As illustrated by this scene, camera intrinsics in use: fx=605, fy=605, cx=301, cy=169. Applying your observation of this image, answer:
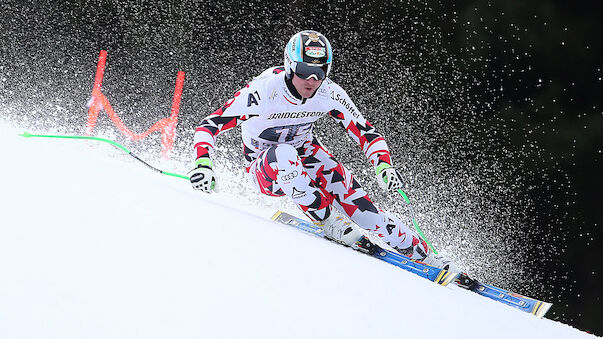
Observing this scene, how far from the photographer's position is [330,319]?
1611mm

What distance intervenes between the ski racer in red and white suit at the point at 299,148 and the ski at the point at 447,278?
10 centimetres

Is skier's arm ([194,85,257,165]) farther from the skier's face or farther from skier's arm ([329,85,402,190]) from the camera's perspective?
skier's arm ([329,85,402,190])

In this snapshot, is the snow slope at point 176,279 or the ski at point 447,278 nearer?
the snow slope at point 176,279

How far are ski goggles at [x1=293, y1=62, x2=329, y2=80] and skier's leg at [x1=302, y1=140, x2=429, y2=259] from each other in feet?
1.67

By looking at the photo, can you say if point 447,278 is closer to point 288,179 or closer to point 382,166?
point 382,166

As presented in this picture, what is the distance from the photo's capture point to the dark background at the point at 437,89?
212 inches

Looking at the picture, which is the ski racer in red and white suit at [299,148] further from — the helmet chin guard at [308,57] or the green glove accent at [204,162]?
the helmet chin guard at [308,57]

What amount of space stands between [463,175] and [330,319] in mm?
4672

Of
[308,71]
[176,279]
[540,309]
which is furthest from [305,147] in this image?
[176,279]

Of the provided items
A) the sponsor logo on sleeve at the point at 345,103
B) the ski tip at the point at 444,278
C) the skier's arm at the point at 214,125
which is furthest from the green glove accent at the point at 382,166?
the skier's arm at the point at 214,125

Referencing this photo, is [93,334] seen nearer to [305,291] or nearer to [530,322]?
[305,291]

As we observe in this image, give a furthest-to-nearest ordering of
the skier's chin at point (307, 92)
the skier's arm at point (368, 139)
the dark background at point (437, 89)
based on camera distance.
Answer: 1. the dark background at point (437, 89)
2. the skier's arm at point (368, 139)
3. the skier's chin at point (307, 92)

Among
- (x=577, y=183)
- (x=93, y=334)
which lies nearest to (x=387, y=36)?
(x=577, y=183)

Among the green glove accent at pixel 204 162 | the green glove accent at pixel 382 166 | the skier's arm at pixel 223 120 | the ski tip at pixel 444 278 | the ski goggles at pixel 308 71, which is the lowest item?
the ski tip at pixel 444 278
